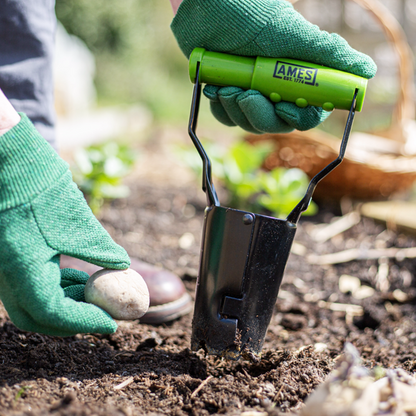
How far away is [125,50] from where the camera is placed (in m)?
6.67

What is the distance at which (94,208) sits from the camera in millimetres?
2094

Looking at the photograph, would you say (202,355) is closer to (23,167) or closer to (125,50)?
(23,167)

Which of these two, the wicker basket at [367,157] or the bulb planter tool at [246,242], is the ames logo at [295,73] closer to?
the bulb planter tool at [246,242]

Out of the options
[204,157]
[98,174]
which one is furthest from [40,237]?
[98,174]

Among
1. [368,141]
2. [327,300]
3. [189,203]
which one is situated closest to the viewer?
[327,300]

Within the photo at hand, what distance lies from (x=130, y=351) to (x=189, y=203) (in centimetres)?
154

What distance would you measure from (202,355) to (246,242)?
349mm

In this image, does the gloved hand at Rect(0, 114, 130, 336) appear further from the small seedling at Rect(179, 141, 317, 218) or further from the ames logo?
the small seedling at Rect(179, 141, 317, 218)

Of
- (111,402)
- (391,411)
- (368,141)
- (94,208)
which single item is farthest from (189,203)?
(391,411)

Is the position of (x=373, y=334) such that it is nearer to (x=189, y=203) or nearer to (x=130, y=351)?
(x=130, y=351)

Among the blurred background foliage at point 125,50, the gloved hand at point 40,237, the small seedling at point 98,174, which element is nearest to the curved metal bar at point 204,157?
the gloved hand at point 40,237

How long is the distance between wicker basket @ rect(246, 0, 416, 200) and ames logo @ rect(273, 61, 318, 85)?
1.44m

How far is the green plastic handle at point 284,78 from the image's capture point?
92 cm

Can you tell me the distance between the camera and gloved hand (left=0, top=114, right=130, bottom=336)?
2.49 feet
